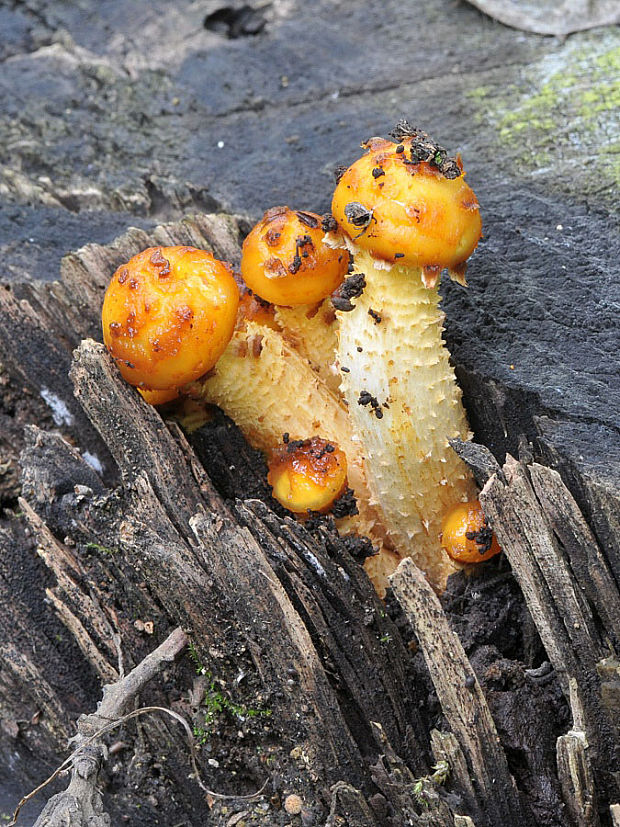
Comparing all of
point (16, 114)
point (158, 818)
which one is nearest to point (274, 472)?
point (158, 818)

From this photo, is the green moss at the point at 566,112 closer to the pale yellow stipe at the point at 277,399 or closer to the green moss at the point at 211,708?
the pale yellow stipe at the point at 277,399

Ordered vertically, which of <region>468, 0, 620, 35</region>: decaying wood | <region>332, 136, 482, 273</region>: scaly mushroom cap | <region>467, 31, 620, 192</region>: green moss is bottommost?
<region>467, 31, 620, 192</region>: green moss

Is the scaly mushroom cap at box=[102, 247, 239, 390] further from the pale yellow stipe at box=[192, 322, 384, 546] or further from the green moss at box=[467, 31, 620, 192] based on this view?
the green moss at box=[467, 31, 620, 192]

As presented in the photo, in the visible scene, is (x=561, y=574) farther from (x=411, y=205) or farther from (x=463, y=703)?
(x=411, y=205)

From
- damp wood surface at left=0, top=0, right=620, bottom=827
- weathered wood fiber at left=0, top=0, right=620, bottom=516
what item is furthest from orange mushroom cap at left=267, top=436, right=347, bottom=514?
weathered wood fiber at left=0, top=0, right=620, bottom=516

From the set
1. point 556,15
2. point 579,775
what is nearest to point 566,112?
point 556,15

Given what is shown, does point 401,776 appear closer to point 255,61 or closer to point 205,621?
point 205,621
